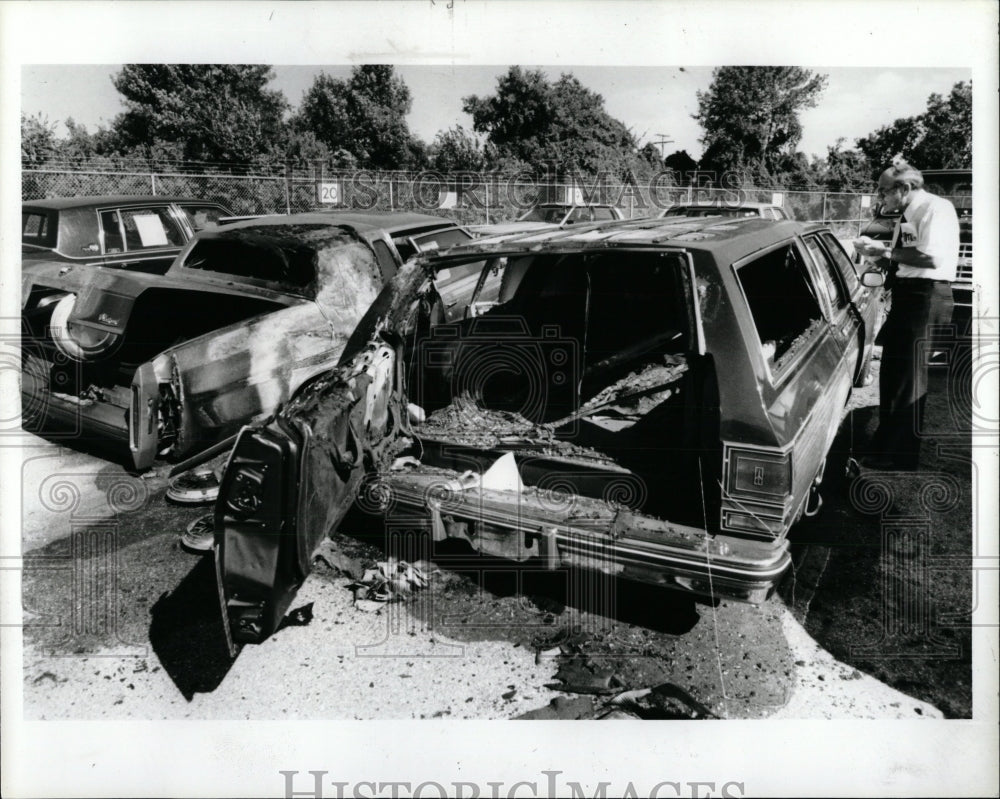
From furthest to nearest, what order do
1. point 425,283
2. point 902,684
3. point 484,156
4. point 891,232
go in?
point 484,156 < point 891,232 < point 425,283 < point 902,684

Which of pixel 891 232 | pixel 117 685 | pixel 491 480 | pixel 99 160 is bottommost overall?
pixel 117 685

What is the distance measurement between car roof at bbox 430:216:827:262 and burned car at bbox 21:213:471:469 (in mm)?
1164

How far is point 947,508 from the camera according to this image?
133 inches

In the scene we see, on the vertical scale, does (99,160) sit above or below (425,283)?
above

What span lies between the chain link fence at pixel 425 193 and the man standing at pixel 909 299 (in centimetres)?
515

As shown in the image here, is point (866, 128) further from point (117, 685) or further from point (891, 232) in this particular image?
point (117, 685)

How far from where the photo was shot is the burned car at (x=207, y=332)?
312 centimetres

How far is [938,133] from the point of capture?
3658 mm

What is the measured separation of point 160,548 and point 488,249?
7.18 feet

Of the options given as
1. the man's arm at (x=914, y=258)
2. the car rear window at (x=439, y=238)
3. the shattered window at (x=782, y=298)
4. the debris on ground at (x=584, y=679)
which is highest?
the car rear window at (x=439, y=238)

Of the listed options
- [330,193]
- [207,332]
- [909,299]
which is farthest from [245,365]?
[330,193]

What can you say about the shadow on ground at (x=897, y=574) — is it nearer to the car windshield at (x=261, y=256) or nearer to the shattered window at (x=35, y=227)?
the car windshield at (x=261, y=256)

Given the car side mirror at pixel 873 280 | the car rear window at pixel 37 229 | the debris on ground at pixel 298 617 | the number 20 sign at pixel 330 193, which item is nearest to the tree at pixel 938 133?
the car side mirror at pixel 873 280

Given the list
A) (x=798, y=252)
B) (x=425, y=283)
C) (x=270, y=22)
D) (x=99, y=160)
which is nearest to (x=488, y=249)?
(x=425, y=283)
